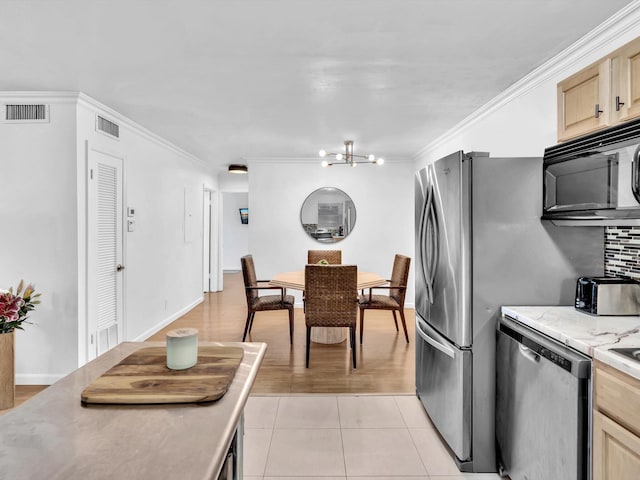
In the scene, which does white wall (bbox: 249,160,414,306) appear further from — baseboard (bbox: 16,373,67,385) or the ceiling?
baseboard (bbox: 16,373,67,385)

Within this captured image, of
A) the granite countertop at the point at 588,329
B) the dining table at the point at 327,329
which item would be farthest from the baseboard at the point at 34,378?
the granite countertop at the point at 588,329

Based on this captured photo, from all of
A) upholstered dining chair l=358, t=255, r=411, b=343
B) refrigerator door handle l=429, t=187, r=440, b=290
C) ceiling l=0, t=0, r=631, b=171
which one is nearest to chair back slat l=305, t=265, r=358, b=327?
upholstered dining chair l=358, t=255, r=411, b=343

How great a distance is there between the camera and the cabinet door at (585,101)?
186cm

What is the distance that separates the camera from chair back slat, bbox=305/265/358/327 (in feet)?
11.9

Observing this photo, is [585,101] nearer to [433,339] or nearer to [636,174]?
[636,174]

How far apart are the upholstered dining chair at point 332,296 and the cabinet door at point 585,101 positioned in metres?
2.03

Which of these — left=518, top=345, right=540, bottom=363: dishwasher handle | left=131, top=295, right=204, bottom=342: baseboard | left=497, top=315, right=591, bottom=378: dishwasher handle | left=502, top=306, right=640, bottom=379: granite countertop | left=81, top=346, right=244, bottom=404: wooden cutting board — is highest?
left=502, top=306, right=640, bottom=379: granite countertop

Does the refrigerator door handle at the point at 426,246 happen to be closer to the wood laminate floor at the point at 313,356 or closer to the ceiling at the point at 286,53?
the ceiling at the point at 286,53

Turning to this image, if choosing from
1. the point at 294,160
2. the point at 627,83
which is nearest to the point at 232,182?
the point at 294,160

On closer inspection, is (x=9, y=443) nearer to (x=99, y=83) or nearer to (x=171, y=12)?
(x=171, y=12)

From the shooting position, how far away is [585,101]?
200cm

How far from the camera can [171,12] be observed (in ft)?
6.57

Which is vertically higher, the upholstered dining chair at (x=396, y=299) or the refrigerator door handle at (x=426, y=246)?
the refrigerator door handle at (x=426, y=246)

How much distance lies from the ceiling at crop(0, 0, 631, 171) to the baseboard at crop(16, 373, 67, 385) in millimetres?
2370
